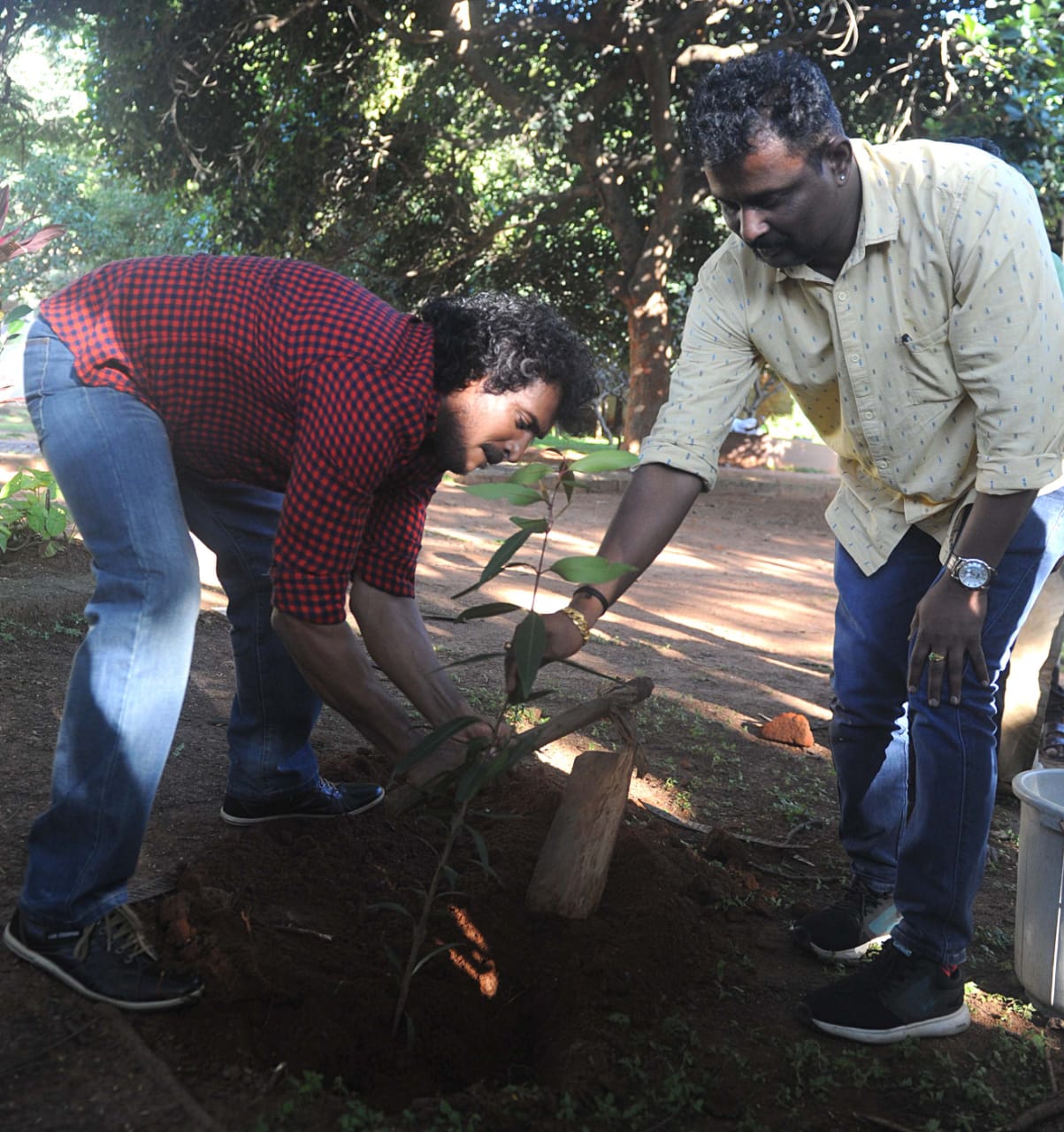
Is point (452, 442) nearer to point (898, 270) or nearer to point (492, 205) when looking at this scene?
point (898, 270)

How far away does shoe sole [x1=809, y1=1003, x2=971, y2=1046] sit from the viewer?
220 centimetres

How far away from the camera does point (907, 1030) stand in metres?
2.21

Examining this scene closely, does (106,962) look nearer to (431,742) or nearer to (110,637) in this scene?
(110,637)

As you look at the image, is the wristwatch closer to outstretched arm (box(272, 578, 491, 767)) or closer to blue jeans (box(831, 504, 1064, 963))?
blue jeans (box(831, 504, 1064, 963))

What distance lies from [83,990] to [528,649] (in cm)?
98

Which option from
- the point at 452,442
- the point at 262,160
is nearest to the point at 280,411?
the point at 452,442

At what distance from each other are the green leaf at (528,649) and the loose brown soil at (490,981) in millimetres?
342

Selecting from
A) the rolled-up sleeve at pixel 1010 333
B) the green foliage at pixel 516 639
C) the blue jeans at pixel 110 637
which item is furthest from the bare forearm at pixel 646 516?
the blue jeans at pixel 110 637

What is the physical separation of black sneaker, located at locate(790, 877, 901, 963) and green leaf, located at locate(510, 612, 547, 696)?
3.37 feet

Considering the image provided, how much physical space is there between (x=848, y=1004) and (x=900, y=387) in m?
1.17

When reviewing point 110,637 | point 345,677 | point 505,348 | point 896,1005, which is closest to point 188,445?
point 110,637

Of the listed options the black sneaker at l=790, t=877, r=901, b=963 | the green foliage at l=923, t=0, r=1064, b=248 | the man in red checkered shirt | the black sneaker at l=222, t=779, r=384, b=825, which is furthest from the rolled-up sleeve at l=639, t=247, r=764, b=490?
the green foliage at l=923, t=0, r=1064, b=248

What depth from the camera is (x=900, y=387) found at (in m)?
2.19

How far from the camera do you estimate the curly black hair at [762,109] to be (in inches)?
77.8
